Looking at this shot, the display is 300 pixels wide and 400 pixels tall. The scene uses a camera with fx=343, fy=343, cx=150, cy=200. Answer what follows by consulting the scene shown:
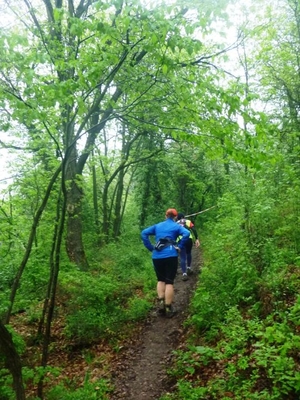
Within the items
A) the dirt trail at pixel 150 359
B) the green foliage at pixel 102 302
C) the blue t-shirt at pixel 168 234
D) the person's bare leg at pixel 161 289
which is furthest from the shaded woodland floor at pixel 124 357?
the blue t-shirt at pixel 168 234

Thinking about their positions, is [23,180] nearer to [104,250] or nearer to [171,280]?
[171,280]

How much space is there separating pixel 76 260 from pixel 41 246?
81.2 inches

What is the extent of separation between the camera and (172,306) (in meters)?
8.41

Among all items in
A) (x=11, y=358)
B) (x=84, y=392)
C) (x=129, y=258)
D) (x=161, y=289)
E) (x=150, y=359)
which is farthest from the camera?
(x=129, y=258)

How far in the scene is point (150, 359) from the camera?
6.22m

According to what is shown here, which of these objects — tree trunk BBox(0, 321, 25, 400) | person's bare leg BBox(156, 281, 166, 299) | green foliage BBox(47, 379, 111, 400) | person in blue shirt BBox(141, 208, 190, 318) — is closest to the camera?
tree trunk BBox(0, 321, 25, 400)

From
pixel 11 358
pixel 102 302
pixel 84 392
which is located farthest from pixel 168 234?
pixel 11 358

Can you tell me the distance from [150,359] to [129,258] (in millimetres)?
6585

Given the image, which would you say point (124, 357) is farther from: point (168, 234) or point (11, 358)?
point (11, 358)

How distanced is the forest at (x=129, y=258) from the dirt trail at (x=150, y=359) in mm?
183

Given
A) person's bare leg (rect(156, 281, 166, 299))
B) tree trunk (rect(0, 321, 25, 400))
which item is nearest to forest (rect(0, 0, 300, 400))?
tree trunk (rect(0, 321, 25, 400))

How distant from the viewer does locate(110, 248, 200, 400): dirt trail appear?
530 cm

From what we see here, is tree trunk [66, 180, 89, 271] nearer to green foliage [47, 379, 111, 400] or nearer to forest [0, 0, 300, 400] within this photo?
forest [0, 0, 300, 400]

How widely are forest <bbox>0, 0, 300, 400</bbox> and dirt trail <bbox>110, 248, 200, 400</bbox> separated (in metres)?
0.18
